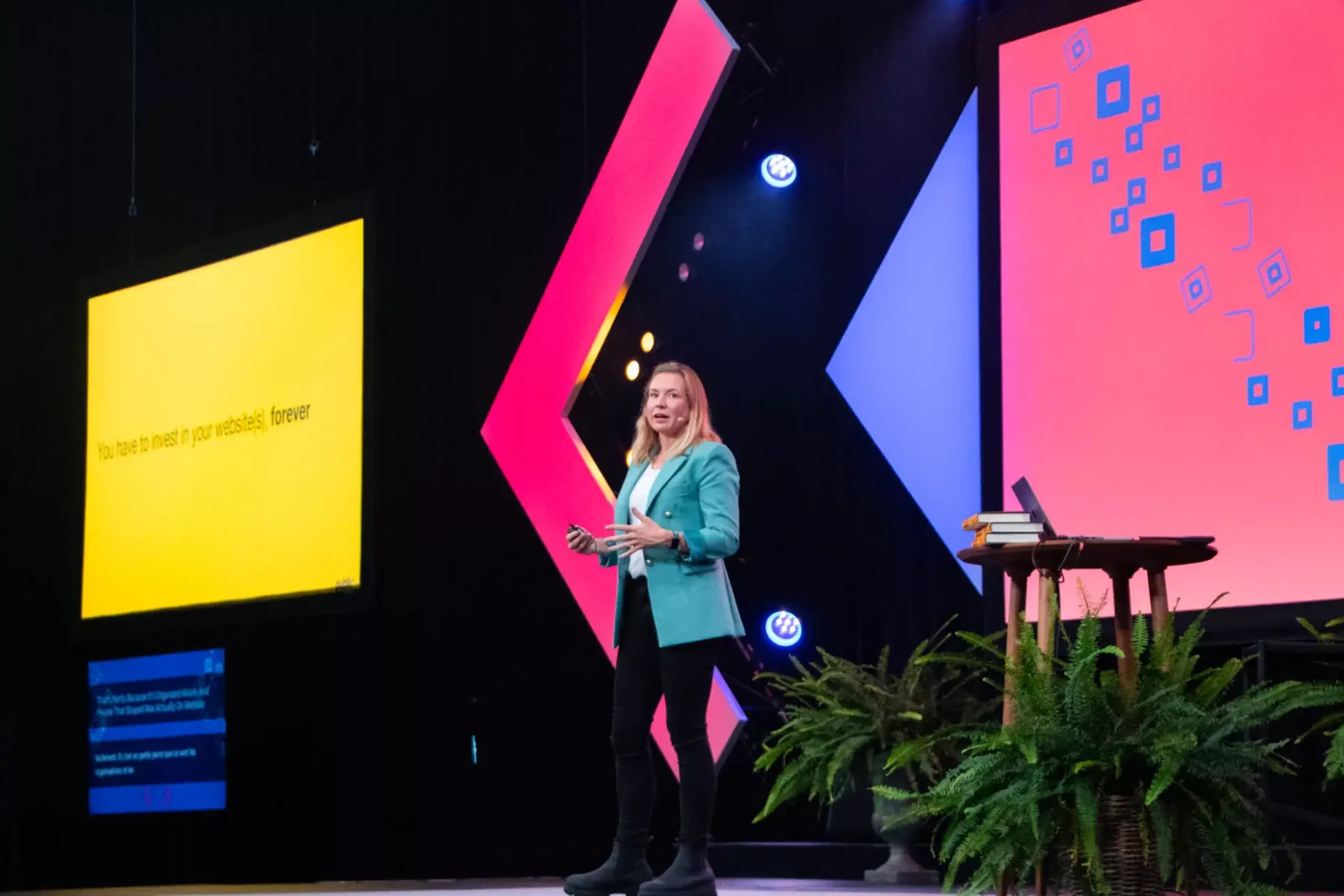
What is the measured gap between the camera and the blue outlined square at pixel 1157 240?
175 inches

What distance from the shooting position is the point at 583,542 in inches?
136

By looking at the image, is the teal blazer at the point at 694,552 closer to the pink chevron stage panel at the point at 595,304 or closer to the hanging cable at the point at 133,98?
the pink chevron stage panel at the point at 595,304

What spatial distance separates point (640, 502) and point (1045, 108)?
6.23 ft

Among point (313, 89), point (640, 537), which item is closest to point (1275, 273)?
point (640, 537)

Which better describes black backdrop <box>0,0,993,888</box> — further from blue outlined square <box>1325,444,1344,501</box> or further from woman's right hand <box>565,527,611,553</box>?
woman's right hand <box>565,527,611,553</box>

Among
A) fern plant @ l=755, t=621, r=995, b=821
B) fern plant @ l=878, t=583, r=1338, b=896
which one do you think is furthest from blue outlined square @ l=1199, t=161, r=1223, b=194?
fern plant @ l=878, t=583, r=1338, b=896

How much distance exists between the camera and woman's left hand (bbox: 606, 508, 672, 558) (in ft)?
11.1

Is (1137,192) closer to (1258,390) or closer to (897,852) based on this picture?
(1258,390)

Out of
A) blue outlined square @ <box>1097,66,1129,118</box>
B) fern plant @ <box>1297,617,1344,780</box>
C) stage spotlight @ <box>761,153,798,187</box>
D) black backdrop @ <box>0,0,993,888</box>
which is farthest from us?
stage spotlight @ <box>761,153,798,187</box>

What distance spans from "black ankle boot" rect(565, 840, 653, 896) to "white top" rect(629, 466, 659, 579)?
0.60 metres

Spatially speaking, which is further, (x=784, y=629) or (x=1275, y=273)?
(x=784, y=629)

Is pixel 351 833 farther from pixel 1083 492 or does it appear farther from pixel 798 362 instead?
pixel 1083 492

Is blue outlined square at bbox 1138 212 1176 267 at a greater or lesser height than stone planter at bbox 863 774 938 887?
greater

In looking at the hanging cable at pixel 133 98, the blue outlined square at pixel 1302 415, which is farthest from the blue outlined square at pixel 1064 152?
the hanging cable at pixel 133 98
